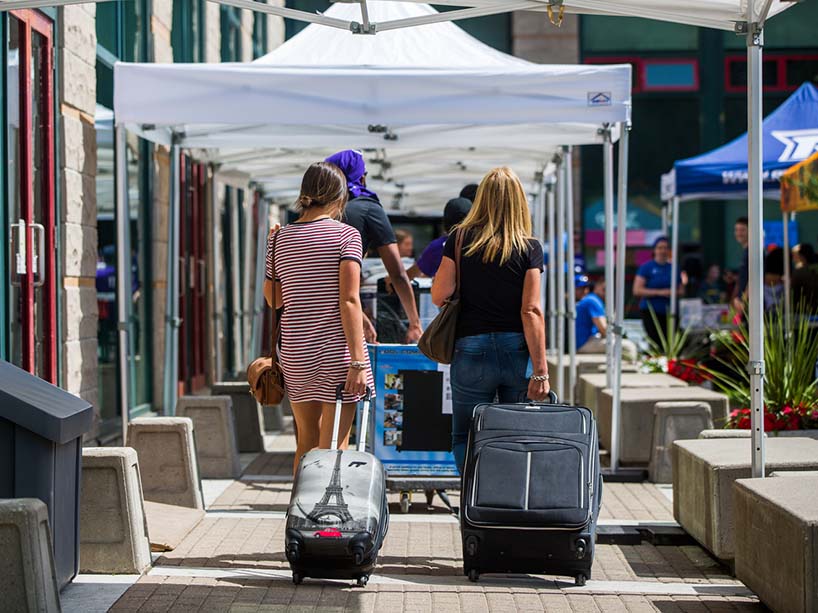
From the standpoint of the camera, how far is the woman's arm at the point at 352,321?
6375 millimetres

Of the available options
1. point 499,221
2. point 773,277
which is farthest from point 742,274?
point 499,221

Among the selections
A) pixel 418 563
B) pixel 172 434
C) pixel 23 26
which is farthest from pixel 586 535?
pixel 23 26

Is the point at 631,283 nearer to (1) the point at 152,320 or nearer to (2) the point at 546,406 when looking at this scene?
(1) the point at 152,320

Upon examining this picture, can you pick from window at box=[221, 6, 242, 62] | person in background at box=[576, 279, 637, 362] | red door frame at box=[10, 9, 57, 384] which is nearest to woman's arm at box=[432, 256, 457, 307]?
red door frame at box=[10, 9, 57, 384]

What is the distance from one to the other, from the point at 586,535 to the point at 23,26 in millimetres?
5043

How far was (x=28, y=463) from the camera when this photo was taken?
5473 millimetres

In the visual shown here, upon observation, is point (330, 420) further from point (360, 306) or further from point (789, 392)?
point (789, 392)

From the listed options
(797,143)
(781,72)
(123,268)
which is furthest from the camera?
(781,72)

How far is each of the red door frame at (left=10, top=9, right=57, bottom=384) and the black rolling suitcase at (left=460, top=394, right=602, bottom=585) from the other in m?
3.72

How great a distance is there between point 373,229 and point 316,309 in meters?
1.47

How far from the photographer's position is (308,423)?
6570mm

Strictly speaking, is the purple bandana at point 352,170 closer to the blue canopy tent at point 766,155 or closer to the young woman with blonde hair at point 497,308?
the young woman with blonde hair at point 497,308

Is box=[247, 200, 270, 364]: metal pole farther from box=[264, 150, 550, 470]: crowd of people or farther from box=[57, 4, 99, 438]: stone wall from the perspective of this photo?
box=[264, 150, 550, 470]: crowd of people

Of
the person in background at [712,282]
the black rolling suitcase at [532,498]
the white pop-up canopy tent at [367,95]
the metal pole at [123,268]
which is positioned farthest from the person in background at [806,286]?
the person in background at [712,282]
